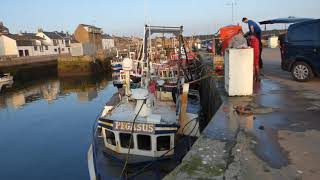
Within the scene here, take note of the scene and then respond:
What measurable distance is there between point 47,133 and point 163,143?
10.5 m

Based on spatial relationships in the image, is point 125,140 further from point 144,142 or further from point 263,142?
point 263,142

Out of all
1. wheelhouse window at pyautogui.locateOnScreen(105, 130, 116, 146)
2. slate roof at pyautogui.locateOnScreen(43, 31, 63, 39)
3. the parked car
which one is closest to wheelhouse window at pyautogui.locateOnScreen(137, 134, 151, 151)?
wheelhouse window at pyautogui.locateOnScreen(105, 130, 116, 146)

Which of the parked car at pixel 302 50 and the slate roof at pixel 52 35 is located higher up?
the slate roof at pixel 52 35

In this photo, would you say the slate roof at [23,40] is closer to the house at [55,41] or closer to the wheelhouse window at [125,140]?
the house at [55,41]

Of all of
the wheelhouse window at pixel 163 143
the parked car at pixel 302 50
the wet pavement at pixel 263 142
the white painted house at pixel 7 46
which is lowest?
the wheelhouse window at pixel 163 143

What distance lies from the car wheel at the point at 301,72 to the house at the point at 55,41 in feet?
254

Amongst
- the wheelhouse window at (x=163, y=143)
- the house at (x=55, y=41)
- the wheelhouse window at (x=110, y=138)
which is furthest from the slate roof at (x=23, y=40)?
the wheelhouse window at (x=163, y=143)

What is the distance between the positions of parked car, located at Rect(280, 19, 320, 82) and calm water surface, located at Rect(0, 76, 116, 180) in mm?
8203

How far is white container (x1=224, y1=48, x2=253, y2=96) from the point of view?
28.5 ft

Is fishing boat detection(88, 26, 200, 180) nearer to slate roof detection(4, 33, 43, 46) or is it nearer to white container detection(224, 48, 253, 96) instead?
white container detection(224, 48, 253, 96)

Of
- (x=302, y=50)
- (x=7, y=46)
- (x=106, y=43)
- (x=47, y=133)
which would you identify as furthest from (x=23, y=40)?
(x=302, y=50)

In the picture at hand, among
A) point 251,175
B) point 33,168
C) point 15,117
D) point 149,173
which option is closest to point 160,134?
point 149,173

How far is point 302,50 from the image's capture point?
10766 millimetres

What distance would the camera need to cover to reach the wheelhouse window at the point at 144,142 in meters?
9.44
